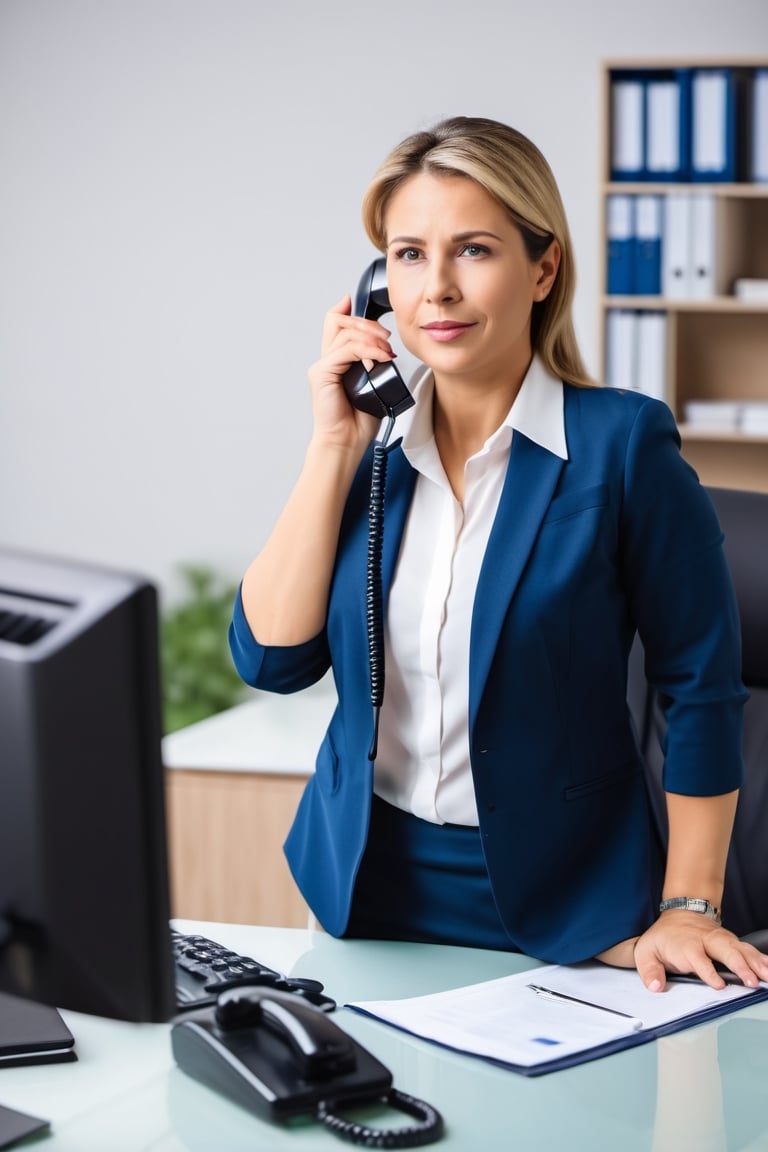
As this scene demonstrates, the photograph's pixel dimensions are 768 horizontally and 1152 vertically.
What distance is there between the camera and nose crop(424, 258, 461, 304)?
1.31 meters

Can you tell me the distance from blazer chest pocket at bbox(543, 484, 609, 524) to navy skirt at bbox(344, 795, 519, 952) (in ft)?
1.08

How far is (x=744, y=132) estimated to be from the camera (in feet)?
11.2

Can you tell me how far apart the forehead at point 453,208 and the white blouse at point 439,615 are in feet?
0.56

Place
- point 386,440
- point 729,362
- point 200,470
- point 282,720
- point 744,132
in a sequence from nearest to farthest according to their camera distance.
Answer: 1. point 386,440
2. point 282,720
3. point 744,132
4. point 729,362
5. point 200,470

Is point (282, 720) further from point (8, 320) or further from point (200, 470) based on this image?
point (8, 320)

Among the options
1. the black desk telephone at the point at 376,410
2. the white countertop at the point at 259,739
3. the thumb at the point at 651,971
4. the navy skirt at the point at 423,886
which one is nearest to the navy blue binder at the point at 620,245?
the white countertop at the point at 259,739

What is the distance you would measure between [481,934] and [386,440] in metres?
0.52

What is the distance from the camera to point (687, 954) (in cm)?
121

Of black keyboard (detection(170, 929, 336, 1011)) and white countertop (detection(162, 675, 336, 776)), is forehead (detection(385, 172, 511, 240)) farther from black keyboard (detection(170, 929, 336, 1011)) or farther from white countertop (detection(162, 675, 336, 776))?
white countertop (detection(162, 675, 336, 776))

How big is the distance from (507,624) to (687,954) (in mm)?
346

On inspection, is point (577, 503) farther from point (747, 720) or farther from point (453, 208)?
point (747, 720)

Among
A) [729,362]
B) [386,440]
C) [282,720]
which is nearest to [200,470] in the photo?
[282,720]

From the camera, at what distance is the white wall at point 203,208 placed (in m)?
3.65

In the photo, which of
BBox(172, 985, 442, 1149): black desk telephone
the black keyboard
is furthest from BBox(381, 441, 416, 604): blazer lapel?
BBox(172, 985, 442, 1149): black desk telephone
